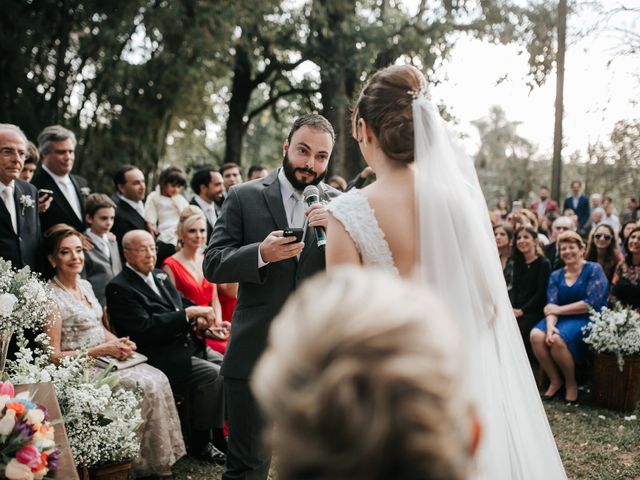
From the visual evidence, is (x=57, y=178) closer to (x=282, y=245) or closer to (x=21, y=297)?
(x=21, y=297)

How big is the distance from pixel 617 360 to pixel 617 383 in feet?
0.71

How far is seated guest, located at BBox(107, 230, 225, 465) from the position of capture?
4.81m

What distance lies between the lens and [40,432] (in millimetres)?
2125

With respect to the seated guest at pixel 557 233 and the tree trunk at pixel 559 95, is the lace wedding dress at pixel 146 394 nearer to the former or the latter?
the seated guest at pixel 557 233

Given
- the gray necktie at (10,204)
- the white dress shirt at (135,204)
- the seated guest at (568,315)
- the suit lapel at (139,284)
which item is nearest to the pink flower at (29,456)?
the gray necktie at (10,204)

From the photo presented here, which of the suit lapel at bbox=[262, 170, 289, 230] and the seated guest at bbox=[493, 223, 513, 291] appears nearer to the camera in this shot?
the suit lapel at bbox=[262, 170, 289, 230]

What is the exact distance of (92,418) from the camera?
11.5 feet

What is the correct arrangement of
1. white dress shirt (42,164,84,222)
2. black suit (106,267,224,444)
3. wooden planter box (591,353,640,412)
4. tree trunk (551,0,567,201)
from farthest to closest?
tree trunk (551,0,567,201), wooden planter box (591,353,640,412), white dress shirt (42,164,84,222), black suit (106,267,224,444)

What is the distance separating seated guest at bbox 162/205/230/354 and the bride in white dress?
3621 millimetres

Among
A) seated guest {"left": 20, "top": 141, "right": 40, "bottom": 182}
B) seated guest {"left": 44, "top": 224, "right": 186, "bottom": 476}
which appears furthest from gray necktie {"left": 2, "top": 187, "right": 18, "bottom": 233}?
seated guest {"left": 20, "top": 141, "right": 40, "bottom": 182}

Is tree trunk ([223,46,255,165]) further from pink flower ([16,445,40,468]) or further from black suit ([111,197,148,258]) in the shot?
pink flower ([16,445,40,468])

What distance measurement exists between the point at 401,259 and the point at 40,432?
4.40 ft

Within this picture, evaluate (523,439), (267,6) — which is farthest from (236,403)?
(267,6)

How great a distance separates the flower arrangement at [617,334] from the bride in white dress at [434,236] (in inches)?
165
